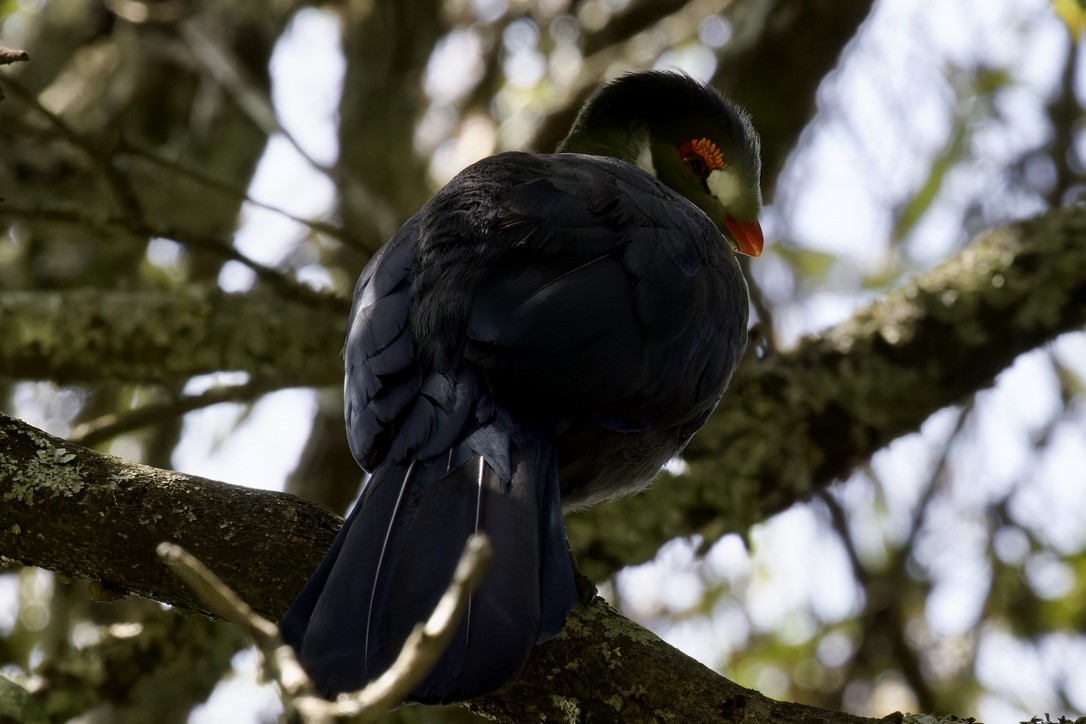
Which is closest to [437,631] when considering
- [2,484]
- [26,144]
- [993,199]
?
[2,484]

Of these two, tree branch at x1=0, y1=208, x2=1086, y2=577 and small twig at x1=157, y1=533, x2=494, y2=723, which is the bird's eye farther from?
small twig at x1=157, y1=533, x2=494, y2=723

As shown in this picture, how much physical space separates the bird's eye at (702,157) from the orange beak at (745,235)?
0.18 metres

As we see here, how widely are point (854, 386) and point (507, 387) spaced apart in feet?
6.54

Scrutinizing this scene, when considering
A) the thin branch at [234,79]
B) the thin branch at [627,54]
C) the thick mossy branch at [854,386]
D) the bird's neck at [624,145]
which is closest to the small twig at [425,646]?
the thick mossy branch at [854,386]

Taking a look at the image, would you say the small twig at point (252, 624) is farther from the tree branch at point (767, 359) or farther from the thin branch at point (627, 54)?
the thin branch at point (627, 54)

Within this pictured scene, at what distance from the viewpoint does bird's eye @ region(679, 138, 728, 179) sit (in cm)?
389

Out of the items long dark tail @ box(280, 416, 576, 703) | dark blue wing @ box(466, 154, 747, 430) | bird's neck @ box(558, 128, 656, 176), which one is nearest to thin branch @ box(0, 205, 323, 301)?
bird's neck @ box(558, 128, 656, 176)

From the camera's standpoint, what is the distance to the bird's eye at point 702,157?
12.8ft

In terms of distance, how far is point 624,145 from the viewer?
13.3 ft

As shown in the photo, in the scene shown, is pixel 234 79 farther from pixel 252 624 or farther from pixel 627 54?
pixel 252 624

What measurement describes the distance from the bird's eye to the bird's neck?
0.52 feet

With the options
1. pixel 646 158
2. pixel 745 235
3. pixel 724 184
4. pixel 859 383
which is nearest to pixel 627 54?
pixel 646 158

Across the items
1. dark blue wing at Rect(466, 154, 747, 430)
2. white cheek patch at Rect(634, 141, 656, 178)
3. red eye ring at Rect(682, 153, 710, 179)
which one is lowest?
dark blue wing at Rect(466, 154, 747, 430)

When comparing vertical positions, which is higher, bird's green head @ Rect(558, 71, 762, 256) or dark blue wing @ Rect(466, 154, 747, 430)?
bird's green head @ Rect(558, 71, 762, 256)
